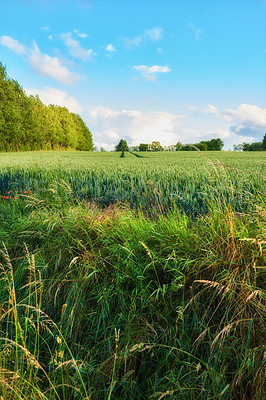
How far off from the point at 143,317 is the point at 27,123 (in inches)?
1871

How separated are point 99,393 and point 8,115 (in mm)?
43235

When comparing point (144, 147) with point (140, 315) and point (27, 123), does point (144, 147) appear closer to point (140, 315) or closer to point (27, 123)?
point (27, 123)

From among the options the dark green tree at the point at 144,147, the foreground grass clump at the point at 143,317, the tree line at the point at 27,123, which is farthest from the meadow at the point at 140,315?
the dark green tree at the point at 144,147

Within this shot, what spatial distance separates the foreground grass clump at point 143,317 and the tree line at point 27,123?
40832mm

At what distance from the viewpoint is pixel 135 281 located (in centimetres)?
214

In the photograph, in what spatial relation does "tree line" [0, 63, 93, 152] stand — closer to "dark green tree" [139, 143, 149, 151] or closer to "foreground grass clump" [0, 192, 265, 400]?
"dark green tree" [139, 143, 149, 151]

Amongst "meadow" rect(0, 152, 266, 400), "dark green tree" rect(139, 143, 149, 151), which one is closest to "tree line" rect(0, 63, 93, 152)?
"dark green tree" rect(139, 143, 149, 151)

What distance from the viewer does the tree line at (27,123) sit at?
37.6 meters

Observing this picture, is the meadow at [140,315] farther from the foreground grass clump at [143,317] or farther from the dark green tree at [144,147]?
the dark green tree at [144,147]

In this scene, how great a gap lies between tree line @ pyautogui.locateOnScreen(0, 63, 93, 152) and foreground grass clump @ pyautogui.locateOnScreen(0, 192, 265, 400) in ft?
134

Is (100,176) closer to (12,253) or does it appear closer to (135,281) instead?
(12,253)

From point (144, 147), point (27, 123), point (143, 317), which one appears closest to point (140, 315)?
point (143, 317)

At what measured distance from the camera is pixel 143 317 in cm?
188

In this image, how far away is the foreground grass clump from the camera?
145 cm
